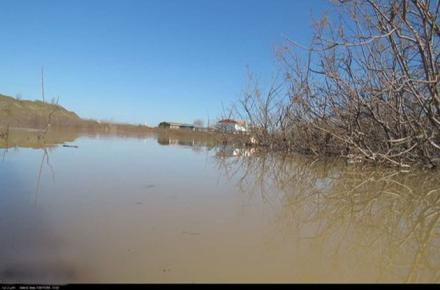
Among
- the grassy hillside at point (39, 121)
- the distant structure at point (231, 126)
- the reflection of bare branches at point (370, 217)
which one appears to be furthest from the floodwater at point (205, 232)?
the grassy hillside at point (39, 121)

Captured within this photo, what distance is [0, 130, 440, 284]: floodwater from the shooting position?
185 centimetres

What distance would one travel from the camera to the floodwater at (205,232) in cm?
185

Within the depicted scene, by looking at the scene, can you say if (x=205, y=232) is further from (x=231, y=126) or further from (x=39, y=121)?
(x=39, y=121)

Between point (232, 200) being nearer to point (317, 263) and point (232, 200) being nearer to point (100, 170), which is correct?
point (317, 263)

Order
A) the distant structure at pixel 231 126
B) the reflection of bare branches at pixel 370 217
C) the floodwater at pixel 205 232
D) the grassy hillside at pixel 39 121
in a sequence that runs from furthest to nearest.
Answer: the grassy hillside at pixel 39 121 → the distant structure at pixel 231 126 → the reflection of bare branches at pixel 370 217 → the floodwater at pixel 205 232

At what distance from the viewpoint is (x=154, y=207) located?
3.23 m

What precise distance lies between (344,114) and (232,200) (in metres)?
6.47

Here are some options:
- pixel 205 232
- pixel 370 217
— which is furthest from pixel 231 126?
pixel 205 232

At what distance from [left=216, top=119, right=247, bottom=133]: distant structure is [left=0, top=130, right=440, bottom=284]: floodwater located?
46.6 ft

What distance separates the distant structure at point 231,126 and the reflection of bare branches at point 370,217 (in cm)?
1307

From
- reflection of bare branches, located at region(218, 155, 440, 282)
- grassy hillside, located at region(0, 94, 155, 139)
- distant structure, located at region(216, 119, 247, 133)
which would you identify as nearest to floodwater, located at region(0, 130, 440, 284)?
reflection of bare branches, located at region(218, 155, 440, 282)

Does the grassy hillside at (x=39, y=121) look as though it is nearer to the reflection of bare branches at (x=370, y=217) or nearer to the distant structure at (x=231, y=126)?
the distant structure at (x=231, y=126)

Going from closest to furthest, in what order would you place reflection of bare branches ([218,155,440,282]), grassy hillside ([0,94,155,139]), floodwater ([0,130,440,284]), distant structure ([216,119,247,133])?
floodwater ([0,130,440,284]) < reflection of bare branches ([218,155,440,282]) < distant structure ([216,119,247,133]) < grassy hillside ([0,94,155,139])

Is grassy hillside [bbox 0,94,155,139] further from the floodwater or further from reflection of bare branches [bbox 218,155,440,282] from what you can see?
the floodwater
